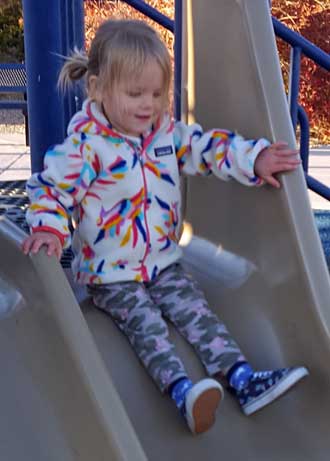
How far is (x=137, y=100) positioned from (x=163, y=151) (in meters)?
0.20

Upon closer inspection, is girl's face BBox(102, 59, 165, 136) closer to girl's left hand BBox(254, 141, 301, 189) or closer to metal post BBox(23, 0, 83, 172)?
girl's left hand BBox(254, 141, 301, 189)

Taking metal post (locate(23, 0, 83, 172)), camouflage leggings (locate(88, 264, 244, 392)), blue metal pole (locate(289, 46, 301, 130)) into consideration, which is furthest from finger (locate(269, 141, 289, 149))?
blue metal pole (locate(289, 46, 301, 130))

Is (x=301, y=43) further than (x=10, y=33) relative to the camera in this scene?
No

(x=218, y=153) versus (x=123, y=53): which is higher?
(x=123, y=53)

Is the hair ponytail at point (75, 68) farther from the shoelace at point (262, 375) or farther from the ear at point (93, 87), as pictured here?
the shoelace at point (262, 375)

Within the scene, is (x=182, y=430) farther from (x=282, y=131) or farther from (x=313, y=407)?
(x=282, y=131)

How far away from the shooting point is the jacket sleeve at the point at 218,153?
1.91m

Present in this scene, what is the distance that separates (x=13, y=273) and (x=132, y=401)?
0.38 metres

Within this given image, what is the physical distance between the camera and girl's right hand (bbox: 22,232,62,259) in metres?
1.61

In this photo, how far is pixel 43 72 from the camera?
235 centimetres

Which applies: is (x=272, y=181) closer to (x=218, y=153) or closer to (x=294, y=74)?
(x=218, y=153)

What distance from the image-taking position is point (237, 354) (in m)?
1.83

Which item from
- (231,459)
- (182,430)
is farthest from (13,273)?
(231,459)

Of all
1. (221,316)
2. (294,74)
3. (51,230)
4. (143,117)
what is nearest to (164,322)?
(221,316)
